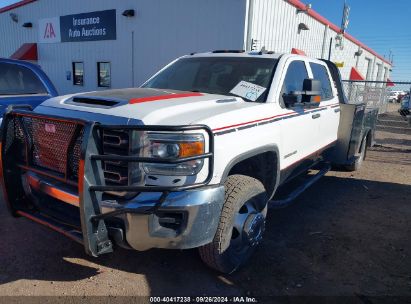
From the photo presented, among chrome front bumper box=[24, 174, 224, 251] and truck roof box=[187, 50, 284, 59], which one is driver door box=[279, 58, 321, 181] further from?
chrome front bumper box=[24, 174, 224, 251]

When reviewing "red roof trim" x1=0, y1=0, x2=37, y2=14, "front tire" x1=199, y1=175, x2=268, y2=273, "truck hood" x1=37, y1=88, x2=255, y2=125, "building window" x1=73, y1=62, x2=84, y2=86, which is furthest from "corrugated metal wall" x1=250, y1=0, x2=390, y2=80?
"red roof trim" x1=0, y1=0, x2=37, y2=14

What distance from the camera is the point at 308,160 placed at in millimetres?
4703

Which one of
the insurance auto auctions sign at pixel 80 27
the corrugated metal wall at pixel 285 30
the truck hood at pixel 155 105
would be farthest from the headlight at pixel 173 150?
the insurance auto auctions sign at pixel 80 27

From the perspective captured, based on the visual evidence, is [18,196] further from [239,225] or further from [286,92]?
[286,92]

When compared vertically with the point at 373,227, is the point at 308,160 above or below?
above

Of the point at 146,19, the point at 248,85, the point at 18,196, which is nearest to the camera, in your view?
the point at 18,196

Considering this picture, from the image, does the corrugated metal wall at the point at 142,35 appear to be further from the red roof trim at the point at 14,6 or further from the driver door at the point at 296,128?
the driver door at the point at 296,128

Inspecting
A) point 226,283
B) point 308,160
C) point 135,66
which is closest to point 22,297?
point 226,283

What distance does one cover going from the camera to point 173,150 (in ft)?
8.37

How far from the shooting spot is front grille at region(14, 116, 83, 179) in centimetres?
267


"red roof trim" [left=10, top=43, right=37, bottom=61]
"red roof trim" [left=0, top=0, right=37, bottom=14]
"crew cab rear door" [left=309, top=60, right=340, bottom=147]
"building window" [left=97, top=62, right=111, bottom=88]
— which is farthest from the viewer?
"red roof trim" [left=0, top=0, right=37, bottom=14]

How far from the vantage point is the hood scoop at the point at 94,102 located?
9.70 feet

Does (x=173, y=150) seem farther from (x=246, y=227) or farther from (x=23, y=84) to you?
(x=23, y=84)

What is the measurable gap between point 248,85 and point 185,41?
8450 mm
